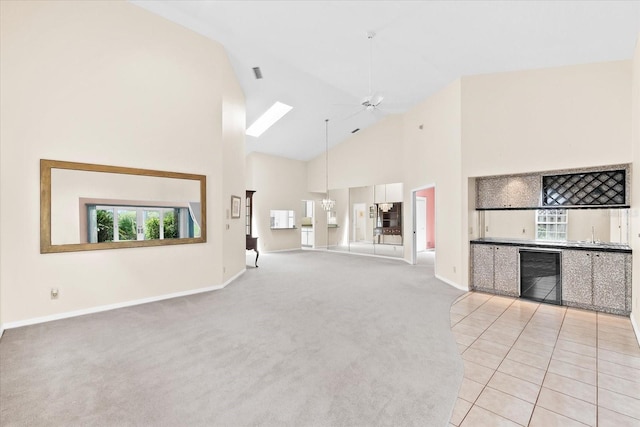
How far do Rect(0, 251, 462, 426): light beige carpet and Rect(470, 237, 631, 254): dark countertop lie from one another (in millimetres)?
Answer: 1431

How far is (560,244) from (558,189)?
821 millimetres

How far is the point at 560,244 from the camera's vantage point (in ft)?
13.9

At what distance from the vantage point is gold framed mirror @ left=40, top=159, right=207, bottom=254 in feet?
11.6

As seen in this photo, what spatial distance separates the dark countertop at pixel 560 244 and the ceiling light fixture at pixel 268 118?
544cm

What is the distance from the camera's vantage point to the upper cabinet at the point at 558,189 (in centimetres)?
388

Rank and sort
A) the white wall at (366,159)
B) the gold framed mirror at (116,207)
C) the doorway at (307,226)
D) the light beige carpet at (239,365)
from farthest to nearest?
the doorway at (307,226) < the white wall at (366,159) < the gold framed mirror at (116,207) < the light beige carpet at (239,365)

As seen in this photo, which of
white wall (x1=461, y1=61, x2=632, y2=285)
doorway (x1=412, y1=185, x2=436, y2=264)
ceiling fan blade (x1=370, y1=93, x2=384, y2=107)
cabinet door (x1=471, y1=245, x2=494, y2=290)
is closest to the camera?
white wall (x1=461, y1=61, x2=632, y2=285)

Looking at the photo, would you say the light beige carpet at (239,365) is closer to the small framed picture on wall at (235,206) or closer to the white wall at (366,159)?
the small framed picture on wall at (235,206)

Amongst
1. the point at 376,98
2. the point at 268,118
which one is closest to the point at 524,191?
the point at 376,98

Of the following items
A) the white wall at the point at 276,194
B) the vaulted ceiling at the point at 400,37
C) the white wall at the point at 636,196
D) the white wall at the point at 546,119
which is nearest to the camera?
the white wall at the point at 636,196

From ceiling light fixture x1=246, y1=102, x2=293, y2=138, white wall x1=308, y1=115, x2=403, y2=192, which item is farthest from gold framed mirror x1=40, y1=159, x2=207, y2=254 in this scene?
white wall x1=308, y1=115, x2=403, y2=192

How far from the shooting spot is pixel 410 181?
723 cm

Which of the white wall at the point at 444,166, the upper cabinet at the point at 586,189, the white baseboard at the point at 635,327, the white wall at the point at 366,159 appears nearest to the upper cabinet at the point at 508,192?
the upper cabinet at the point at 586,189

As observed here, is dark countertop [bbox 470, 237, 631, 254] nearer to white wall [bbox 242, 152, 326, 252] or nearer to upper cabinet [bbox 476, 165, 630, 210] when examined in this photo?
upper cabinet [bbox 476, 165, 630, 210]
